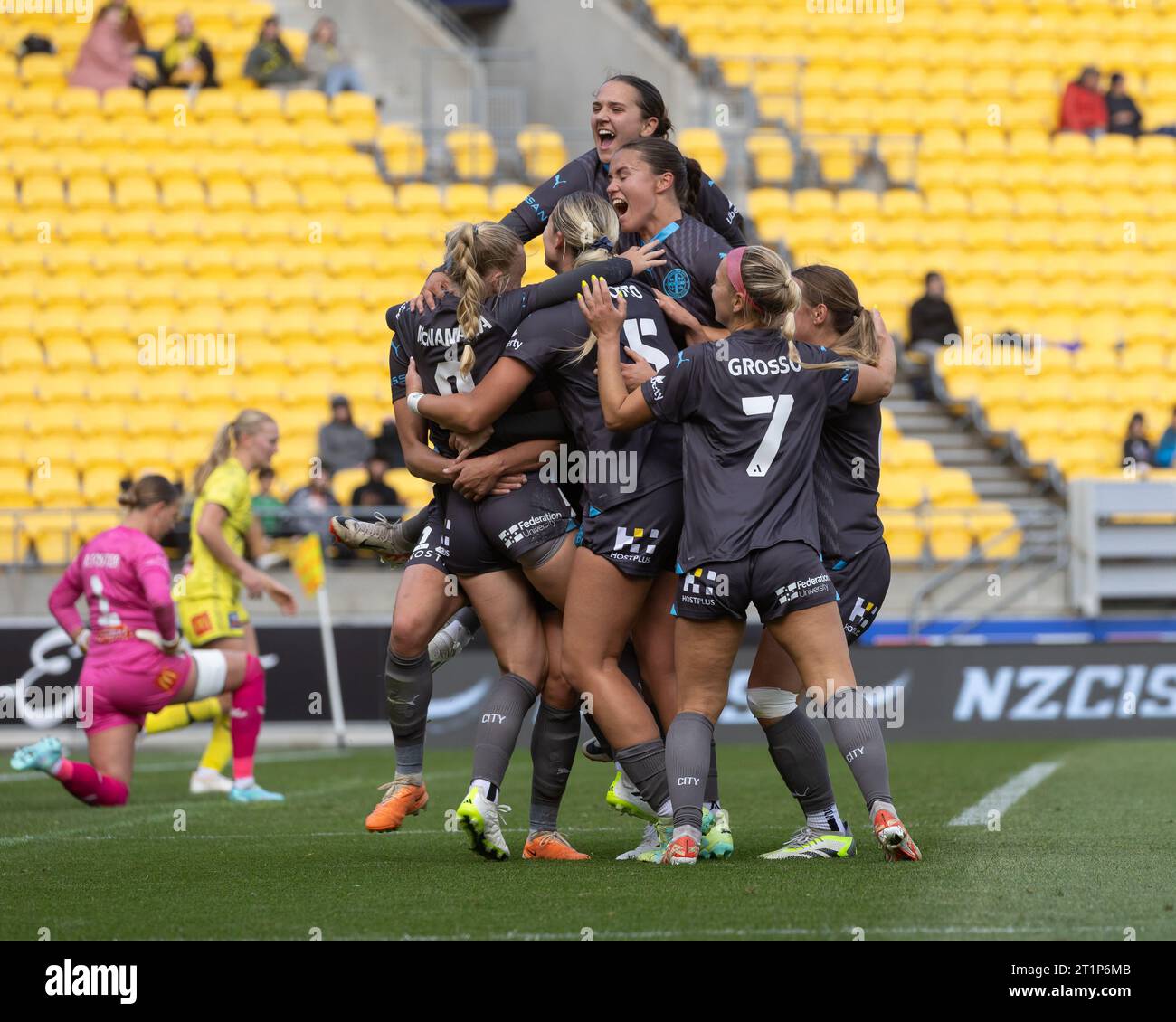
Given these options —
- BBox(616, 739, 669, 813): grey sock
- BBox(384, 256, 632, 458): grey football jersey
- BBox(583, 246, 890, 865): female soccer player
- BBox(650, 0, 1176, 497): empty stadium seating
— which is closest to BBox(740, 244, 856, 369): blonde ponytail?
BBox(583, 246, 890, 865): female soccer player

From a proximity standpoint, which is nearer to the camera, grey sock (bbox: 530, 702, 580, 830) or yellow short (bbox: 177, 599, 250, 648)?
grey sock (bbox: 530, 702, 580, 830)

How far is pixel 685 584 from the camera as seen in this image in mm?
5691

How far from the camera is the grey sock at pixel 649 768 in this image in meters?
6.01

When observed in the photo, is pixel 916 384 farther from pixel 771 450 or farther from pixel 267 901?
pixel 267 901

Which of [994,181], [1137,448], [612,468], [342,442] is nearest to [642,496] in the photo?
[612,468]

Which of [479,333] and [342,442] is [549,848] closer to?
[479,333]

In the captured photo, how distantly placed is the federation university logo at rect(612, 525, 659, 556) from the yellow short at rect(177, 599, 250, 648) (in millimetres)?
4730

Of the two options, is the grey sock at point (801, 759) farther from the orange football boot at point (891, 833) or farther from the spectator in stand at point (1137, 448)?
the spectator in stand at point (1137, 448)

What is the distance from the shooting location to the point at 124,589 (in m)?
9.20

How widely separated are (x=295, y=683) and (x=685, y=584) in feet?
27.8

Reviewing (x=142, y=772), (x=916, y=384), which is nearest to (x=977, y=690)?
(x=916, y=384)

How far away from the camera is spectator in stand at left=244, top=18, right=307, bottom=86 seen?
782 inches

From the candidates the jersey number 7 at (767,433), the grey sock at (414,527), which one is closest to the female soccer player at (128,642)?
the grey sock at (414,527)

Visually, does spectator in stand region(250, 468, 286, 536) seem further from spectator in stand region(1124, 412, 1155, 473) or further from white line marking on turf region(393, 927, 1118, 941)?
white line marking on turf region(393, 927, 1118, 941)
